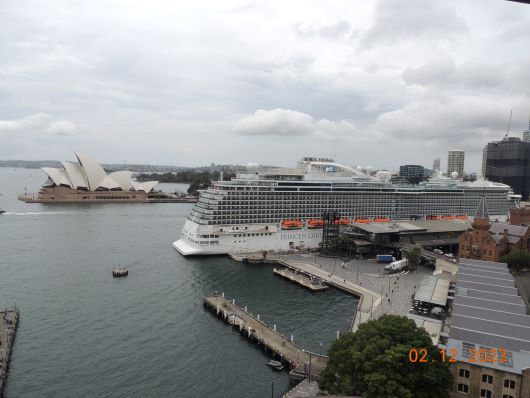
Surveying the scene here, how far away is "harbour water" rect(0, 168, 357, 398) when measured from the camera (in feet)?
79.5

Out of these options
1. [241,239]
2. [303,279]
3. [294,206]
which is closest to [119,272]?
[241,239]

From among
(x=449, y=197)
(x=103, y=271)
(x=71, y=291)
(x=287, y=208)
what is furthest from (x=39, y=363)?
(x=449, y=197)

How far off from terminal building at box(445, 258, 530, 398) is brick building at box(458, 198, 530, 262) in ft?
71.5

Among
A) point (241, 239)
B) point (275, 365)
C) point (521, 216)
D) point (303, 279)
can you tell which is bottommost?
point (275, 365)

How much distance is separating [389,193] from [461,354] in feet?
161

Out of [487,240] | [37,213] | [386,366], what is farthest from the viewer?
[37,213]

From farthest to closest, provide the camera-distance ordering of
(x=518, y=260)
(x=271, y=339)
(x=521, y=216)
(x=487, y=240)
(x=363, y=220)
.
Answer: (x=363, y=220)
(x=521, y=216)
(x=487, y=240)
(x=518, y=260)
(x=271, y=339)

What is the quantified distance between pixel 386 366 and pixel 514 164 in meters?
137

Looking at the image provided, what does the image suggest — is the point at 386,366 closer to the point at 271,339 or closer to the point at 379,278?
the point at 271,339

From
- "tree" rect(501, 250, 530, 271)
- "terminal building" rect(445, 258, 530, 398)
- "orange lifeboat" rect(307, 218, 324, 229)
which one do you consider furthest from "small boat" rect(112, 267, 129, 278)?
"tree" rect(501, 250, 530, 271)

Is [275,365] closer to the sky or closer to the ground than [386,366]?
closer to the ground

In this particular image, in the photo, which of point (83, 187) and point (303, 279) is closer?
point (303, 279)
